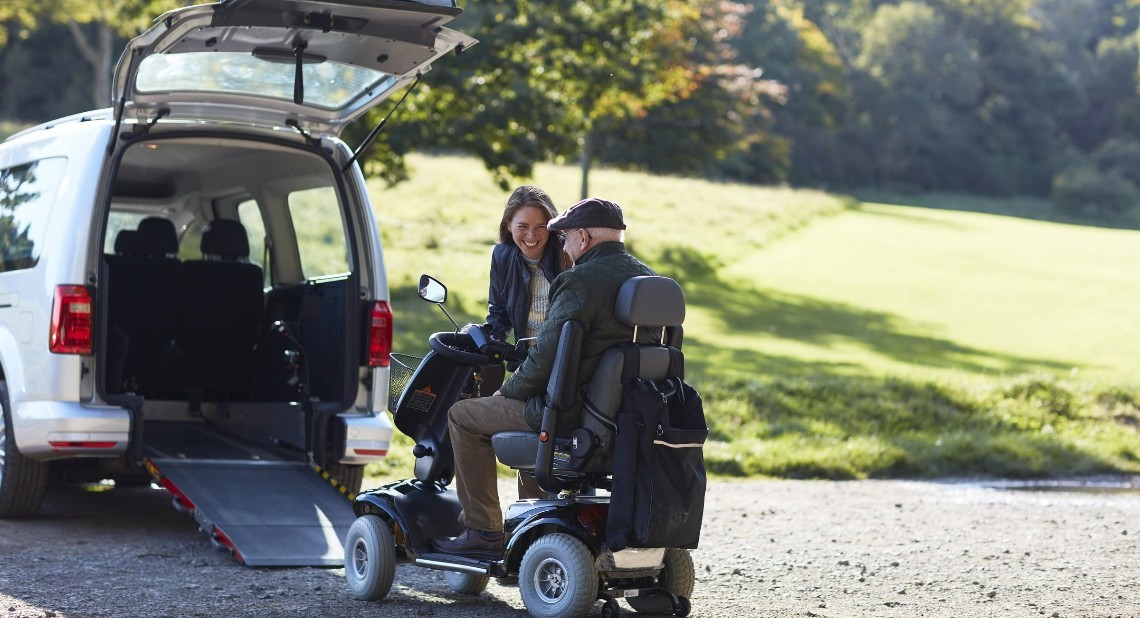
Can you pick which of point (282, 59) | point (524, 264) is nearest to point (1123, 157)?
point (282, 59)

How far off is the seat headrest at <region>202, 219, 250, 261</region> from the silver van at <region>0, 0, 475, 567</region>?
14mm

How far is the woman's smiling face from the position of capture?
6688mm

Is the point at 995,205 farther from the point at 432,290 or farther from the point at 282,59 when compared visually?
the point at 432,290

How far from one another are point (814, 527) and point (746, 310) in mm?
17267

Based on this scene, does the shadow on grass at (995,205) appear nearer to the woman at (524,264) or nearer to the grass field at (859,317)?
the grass field at (859,317)

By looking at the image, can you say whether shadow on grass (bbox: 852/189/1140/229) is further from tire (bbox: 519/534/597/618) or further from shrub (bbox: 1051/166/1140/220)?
tire (bbox: 519/534/597/618)

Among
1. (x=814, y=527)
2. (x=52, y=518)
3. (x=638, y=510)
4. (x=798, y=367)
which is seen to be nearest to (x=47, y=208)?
(x=52, y=518)

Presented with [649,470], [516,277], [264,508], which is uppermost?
[516,277]

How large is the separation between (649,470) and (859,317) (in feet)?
71.8

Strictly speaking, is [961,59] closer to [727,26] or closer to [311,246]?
[727,26]

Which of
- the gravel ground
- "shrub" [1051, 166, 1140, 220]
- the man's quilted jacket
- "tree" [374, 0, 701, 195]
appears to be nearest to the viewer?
the man's quilted jacket

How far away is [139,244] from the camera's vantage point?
8695 mm

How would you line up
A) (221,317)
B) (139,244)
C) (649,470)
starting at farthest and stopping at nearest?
(221,317), (139,244), (649,470)

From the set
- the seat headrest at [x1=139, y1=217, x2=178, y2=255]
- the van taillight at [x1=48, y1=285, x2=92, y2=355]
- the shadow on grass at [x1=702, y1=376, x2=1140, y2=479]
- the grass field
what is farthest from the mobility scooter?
the shadow on grass at [x1=702, y1=376, x2=1140, y2=479]
